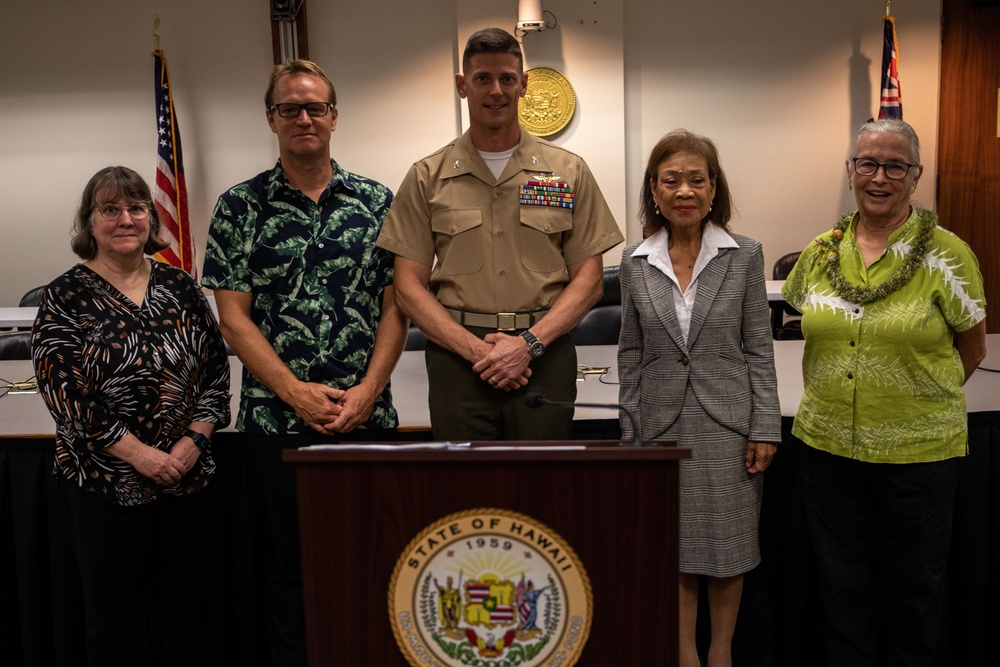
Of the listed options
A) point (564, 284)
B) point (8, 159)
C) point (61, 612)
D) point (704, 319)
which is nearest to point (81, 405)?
point (61, 612)

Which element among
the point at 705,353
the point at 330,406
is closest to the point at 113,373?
the point at 330,406

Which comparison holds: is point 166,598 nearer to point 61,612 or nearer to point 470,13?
point 61,612

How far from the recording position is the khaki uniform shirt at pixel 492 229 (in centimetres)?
208

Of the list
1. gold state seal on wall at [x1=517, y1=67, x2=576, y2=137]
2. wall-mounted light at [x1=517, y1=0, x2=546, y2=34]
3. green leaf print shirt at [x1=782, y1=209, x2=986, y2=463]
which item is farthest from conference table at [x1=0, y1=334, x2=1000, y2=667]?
gold state seal on wall at [x1=517, y1=67, x2=576, y2=137]

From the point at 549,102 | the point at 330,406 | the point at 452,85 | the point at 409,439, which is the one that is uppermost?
the point at 452,85

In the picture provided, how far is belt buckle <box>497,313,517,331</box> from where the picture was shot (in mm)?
2068

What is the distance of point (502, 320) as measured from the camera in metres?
2.07

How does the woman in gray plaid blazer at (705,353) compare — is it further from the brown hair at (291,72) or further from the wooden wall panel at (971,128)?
the wooden wall panel at (971,128)

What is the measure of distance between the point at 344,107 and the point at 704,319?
4.85m

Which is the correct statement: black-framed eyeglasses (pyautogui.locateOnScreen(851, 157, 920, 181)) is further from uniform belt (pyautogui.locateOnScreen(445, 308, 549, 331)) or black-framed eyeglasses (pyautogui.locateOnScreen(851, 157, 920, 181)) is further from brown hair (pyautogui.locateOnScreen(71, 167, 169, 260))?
brown hair (pyautogui.locateOnScreen(71, 167, 169, 260))

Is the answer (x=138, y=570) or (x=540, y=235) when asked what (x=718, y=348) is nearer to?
(x=540, y=235)

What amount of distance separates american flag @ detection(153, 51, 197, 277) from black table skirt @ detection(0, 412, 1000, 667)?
372 cm

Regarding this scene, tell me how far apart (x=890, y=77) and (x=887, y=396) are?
4525 millimetres

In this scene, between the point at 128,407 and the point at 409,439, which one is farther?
the point at 409,439
